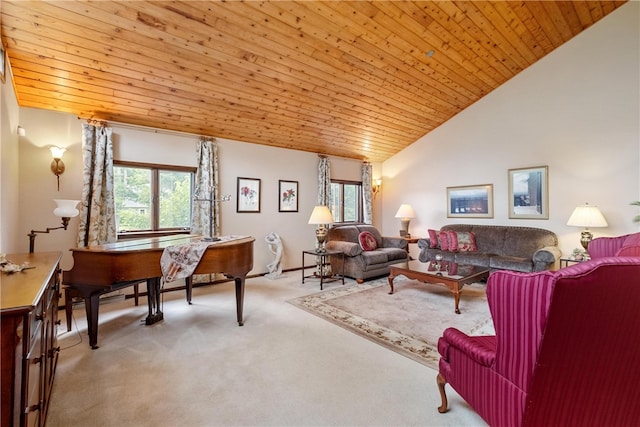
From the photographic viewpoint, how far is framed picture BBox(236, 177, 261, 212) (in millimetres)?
5242

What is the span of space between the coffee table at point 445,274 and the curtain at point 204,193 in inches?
113

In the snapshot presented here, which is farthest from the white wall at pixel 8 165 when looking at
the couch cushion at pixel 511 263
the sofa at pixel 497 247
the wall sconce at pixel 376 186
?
the wall sconce at pixel 376 186

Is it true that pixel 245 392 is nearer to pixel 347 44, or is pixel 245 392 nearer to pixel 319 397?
pixel 319 397

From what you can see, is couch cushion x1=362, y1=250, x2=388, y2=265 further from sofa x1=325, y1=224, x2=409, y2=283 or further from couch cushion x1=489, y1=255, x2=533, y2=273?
couch cushion x1=489, y1=255, x2=533, y2=273

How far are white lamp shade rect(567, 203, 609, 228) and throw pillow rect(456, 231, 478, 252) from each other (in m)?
1.41

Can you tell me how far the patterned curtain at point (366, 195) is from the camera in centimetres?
702

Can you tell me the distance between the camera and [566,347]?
42.9 inches

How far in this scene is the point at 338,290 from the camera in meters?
4.53

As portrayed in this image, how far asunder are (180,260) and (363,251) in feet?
10.3

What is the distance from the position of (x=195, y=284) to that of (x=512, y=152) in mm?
5758

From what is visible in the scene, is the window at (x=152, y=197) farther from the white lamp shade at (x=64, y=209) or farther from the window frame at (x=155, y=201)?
the white lamp shade at (x=64, y=209)

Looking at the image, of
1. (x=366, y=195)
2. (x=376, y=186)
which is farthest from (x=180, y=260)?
(x=376, y=186)

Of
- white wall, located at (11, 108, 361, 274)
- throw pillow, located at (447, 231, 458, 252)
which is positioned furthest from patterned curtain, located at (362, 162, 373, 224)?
throw pillow, located at (447, 231, 458, 252)

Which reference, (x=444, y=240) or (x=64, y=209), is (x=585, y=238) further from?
(x=64, y=209)
